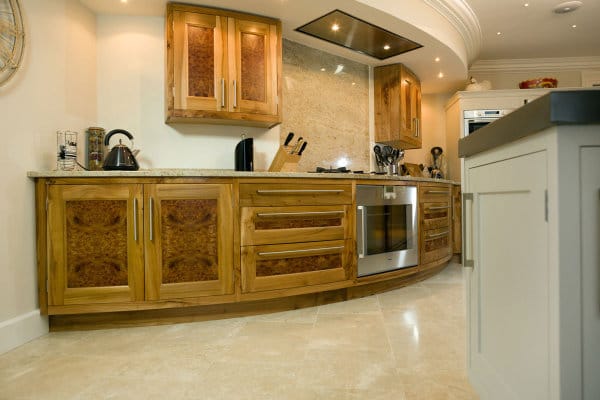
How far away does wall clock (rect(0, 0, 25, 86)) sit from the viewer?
1.86 metres

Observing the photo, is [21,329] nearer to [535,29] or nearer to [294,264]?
[294,264]

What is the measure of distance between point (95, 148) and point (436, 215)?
2.93 m

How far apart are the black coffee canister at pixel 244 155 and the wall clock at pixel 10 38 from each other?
1.35 m

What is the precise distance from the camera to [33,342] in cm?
194

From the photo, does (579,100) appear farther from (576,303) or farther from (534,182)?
(576,303)

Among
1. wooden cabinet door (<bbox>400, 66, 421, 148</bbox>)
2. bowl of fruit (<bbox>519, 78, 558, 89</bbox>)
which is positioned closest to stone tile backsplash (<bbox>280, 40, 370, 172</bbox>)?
wooden cabinet door (<bbox>400, 66, 421, 148</bbox>)

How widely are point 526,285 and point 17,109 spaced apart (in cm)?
237

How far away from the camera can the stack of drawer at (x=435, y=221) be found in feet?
10.9

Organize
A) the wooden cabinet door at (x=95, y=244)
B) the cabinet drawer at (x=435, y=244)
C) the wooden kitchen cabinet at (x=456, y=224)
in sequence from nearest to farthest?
the wooden cabinet door at (x=95, y=244)
the cabinet drawer at (x=435, y=244)
the wooden kitchen cabinet at (x=456, y=224)

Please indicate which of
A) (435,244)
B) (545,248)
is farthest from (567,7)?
(545,248)

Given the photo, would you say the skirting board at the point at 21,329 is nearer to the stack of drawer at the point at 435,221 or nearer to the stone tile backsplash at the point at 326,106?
the stone tile backsplash at the point at 326,106

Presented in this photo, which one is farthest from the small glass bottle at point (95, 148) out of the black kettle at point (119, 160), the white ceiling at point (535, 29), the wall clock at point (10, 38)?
the white ceiling at point (535, 29)

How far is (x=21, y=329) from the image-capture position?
6.26 ft

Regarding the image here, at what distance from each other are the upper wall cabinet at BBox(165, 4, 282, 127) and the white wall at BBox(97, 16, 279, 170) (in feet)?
0.66
